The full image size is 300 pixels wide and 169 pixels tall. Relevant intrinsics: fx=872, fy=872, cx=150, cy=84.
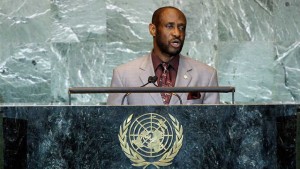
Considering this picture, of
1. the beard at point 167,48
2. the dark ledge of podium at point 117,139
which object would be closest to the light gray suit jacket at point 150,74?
the beard at point 167,48

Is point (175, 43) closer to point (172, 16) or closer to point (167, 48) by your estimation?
point (167, 48)

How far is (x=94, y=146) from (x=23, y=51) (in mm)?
3805

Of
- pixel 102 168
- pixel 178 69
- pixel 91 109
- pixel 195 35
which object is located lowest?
pixel 102 168

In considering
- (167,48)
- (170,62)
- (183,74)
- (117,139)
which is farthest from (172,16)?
(117,139)

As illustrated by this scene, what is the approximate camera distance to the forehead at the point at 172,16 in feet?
22.0

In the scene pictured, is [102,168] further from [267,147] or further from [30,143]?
[267,147]

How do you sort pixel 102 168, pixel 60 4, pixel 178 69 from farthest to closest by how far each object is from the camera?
pixel 60 4, pixel 178 69, pixel 102 168

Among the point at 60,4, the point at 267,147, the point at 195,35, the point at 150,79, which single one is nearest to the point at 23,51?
the point at 60,4

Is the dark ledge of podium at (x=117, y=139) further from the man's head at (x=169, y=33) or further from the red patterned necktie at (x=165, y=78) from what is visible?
Result: the man's head at (x=169, y=33)

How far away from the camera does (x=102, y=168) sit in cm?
500

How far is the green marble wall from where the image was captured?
28.3 ft

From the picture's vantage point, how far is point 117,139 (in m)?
5.01

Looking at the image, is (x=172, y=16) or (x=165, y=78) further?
(x=172, y=16)

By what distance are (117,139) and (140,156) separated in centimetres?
16
